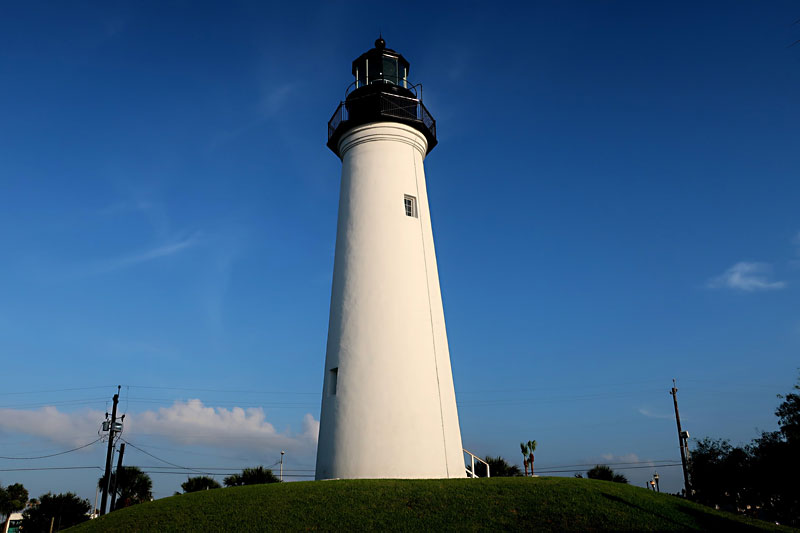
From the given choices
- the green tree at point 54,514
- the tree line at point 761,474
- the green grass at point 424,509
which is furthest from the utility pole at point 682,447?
the green tree at point 54,514

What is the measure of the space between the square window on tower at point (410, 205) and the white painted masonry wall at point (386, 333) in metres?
0.16

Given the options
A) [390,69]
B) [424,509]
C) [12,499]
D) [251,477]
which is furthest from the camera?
[12,499]

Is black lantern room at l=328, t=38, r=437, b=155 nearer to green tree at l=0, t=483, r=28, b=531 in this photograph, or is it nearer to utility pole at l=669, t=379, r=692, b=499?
utility pole at l=669, t=379, r=692, b=499

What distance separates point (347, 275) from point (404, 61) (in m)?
9.71

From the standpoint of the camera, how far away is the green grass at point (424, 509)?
42.6 ft

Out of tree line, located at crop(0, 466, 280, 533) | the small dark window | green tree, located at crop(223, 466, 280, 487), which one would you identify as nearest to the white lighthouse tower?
the small dark window

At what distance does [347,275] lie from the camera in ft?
65.2

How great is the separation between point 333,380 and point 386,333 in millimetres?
2524

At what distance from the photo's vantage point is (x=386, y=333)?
60.8 feet

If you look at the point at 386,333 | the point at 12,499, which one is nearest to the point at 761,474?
the point at 386,333

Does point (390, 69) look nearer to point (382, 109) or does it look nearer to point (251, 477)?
point (382, 109)

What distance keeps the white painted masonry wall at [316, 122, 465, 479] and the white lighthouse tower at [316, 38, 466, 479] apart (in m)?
0.04

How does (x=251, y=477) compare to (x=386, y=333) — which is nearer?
(x=386, y=333)

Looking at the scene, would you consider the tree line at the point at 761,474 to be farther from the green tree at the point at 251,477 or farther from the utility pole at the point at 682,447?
the green tree at the point at 251,477
